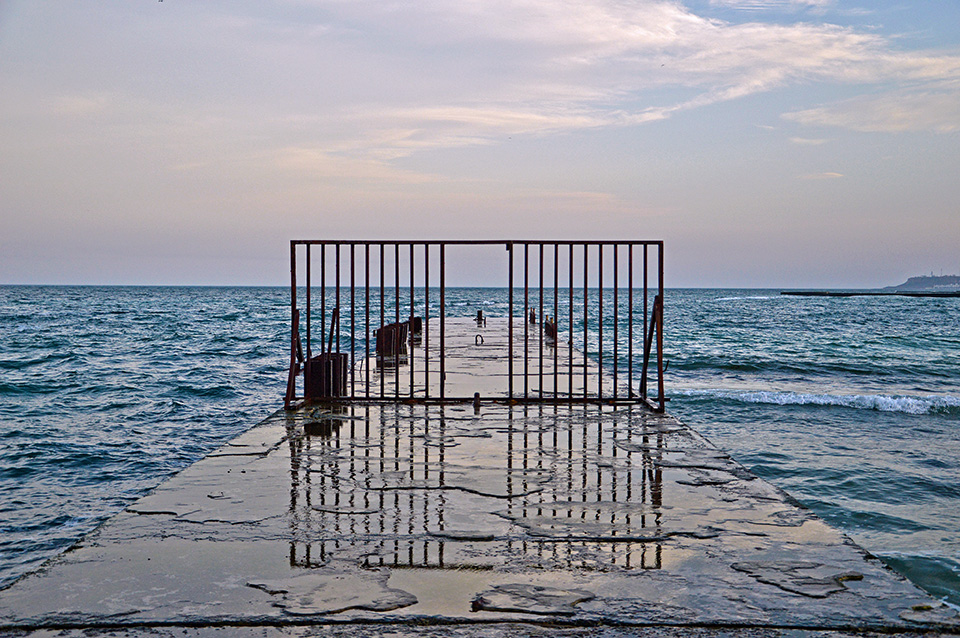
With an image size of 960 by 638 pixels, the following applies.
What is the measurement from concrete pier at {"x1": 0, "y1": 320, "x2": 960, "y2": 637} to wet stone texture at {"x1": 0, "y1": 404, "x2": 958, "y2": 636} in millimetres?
14

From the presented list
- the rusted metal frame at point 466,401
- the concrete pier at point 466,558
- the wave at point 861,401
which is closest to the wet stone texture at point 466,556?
the concrete pier at point 466,558

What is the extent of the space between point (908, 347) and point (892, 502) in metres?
35.7

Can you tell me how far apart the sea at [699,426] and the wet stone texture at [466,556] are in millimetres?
2985

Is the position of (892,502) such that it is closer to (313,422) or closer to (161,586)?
(313,422)

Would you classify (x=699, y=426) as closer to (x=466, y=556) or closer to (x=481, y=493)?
(x=481, y=493)

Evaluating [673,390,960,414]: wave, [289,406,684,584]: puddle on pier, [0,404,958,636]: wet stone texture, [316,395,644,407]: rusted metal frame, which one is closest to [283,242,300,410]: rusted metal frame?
[316,395,644,407]: rusted metal frame

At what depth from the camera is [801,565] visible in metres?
3.88

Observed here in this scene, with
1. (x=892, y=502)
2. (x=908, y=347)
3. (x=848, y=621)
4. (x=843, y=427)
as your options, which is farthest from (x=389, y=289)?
(x=848, y=621)

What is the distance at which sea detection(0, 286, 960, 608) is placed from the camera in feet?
28.2

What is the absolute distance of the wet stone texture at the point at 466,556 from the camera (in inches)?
127

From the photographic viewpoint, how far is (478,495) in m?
5.23

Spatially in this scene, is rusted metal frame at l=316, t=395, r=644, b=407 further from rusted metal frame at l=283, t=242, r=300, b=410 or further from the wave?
the wave

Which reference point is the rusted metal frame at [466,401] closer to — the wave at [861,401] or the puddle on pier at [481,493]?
the puddle on pier at [481,493]

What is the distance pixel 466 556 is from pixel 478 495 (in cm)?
125
